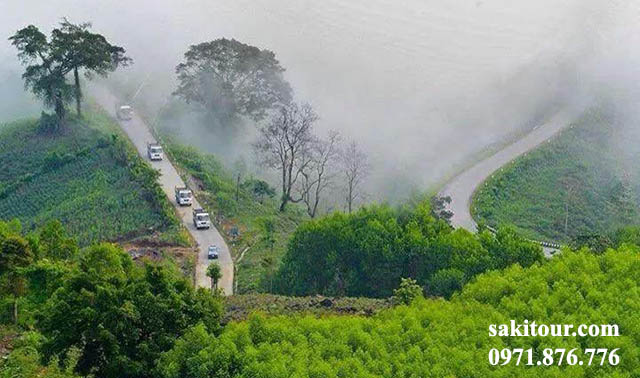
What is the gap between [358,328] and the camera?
3528 cm

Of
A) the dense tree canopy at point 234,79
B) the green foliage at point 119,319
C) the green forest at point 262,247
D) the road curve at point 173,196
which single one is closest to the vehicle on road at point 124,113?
the green forest at point 262,247

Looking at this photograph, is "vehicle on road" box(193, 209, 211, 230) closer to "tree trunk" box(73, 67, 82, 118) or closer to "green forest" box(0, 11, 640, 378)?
"green forest" box(0, 11, 640, 378)

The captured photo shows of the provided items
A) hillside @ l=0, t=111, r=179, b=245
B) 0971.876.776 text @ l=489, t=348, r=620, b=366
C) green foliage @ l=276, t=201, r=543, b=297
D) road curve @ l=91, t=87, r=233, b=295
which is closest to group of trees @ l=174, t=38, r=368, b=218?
road curve @ l=91, t=87, r=233, b=295

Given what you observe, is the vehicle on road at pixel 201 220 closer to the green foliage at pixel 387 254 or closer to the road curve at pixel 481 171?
the green foliage at pixel 387 254

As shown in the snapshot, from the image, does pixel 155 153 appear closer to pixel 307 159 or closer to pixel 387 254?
pixel 307 159

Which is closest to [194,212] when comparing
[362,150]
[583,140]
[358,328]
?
[362,150]

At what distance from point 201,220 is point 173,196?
19.4ft

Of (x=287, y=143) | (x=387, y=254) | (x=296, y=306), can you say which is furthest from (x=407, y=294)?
(x=287, y=143)

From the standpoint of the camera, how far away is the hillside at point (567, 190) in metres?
83.2

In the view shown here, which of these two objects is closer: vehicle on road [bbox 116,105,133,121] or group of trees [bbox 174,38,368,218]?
group of trees [bbox 174,38,368,218]

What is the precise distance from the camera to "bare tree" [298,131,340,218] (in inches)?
3388

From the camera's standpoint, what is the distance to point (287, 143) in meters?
85.9

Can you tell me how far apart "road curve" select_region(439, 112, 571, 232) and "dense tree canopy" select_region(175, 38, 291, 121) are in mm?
18389

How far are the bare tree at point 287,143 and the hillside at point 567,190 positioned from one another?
16495mm
